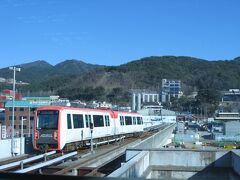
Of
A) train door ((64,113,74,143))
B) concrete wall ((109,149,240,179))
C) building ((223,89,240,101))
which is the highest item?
building ((223,89,240,101))

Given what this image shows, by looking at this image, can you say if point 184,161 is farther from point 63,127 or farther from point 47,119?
point 47,119

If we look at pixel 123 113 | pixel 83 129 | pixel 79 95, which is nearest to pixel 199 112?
pixel 79 95

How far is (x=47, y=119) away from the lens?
977 inches

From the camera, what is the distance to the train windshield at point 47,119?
2449cm

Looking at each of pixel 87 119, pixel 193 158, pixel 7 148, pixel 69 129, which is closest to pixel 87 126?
pixel 87 119

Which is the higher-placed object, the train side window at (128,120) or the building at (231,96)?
the building at (231,96)

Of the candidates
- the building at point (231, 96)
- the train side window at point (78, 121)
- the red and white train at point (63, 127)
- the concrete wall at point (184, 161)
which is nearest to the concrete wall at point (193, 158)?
the concrete wall at point (184, 161)

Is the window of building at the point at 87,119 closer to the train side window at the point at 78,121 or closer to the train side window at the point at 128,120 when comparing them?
the train side window at the point at 78,121

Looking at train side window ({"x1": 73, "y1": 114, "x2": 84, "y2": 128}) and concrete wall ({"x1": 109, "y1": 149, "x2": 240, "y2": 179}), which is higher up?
train side window ({"x1": 73, "y1": 114, "x2": 84, "y2": 128})

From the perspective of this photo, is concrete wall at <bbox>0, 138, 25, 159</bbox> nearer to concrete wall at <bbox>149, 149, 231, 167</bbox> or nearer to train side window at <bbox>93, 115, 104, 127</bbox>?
train side window at <bbox>93, 115, 104, 127</bbox>

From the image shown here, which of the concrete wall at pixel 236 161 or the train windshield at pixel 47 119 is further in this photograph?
the train windshield at pixel 47 119

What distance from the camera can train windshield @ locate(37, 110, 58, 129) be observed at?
24494mm

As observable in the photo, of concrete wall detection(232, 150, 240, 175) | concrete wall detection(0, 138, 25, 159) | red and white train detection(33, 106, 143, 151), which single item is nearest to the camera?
concrete wall detection(232, 150, 240, 175)

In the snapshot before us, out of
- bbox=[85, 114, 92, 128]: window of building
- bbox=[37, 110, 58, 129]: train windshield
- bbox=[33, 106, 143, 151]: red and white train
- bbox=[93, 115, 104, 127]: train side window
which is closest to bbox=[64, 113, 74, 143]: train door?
bbox=[33, 106, 143, 151]: red and white train
